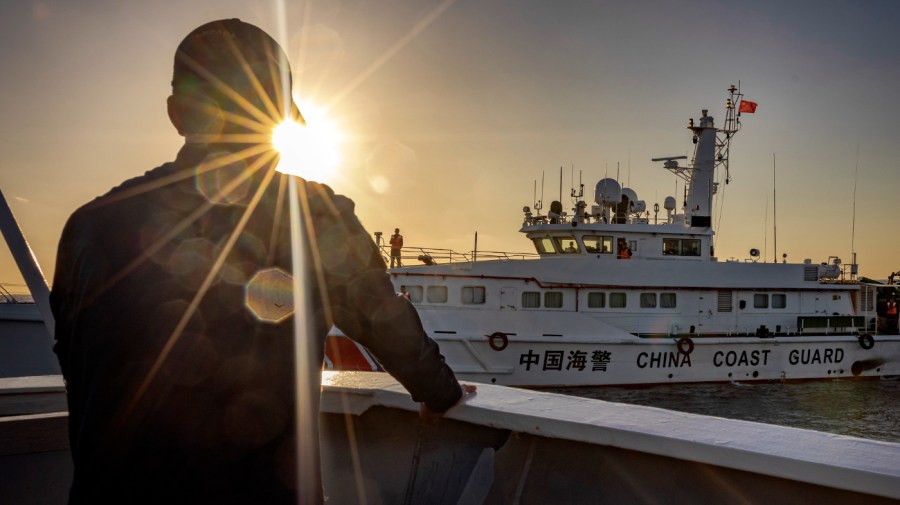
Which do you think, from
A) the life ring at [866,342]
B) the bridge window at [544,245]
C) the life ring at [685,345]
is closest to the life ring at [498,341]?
the bridge window at [544,245]

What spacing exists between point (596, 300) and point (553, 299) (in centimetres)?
A: 116

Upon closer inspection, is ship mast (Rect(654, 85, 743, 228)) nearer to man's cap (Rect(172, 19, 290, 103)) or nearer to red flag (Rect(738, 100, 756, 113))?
red flag (Rect(738, 100, 756, 113))

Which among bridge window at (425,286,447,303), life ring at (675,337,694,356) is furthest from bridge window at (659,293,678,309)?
bridge window at (425,286,447,303)

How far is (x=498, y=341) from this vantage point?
14.2 m

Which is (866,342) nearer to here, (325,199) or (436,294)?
(436,294)

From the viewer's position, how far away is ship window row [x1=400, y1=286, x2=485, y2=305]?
1508 centimetres

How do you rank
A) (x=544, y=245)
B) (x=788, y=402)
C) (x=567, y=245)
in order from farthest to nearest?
(x=544, y=245), (x=567, y=245), (x=788, y=402)

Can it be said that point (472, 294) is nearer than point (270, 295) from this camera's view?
No

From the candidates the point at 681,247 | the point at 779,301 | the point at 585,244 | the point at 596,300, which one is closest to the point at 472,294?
the point at 596,300

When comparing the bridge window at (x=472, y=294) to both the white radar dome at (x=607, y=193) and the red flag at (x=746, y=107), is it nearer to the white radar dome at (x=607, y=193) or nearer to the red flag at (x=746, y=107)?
the white radar dome at (x=607, y=193)

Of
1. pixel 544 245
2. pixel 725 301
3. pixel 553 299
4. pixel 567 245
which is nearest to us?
pixel 553 299

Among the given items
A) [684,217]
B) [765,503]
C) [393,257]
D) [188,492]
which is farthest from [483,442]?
[684,217]

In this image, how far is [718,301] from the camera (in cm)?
1698

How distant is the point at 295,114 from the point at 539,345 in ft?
44.4
